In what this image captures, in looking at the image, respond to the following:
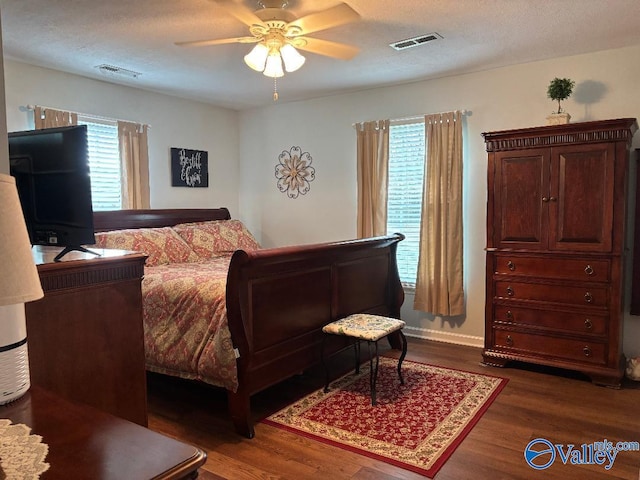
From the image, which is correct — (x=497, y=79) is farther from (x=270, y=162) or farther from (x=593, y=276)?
(x=270, y=162)

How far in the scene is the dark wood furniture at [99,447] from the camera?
922mm

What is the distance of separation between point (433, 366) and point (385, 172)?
1.92 meters

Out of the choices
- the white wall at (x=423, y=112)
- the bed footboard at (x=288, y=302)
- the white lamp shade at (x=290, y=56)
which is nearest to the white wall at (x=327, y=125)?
the white wall at (x=423, y=112)

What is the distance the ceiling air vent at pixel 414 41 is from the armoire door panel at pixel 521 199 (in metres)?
1.03

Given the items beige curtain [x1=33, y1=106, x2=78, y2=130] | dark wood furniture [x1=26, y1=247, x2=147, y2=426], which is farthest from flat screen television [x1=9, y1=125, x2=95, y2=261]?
beige curtain [x1=33, y1=106, x2=78, y2=130]

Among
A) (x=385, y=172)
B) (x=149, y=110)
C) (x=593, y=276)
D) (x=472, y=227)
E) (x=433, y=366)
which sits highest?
(x=149, y=110)

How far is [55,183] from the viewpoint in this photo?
1.83 metres

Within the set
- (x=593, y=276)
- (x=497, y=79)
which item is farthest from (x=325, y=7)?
(x=593, y=276)

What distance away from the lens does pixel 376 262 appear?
4.07m

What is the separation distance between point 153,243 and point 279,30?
87.2 inches

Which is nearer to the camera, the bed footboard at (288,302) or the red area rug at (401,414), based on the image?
the red area rug at (401,414)

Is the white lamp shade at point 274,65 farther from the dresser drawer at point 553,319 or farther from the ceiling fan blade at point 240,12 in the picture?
the dresser drawer at point 553,319

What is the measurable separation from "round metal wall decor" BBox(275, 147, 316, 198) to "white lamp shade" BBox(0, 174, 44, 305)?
444 cm

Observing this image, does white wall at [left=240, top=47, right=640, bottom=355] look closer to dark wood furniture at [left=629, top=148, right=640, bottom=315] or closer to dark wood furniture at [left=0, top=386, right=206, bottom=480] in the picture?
dark wood furniture at [left=629, top=148, right=640, bottom=315]
